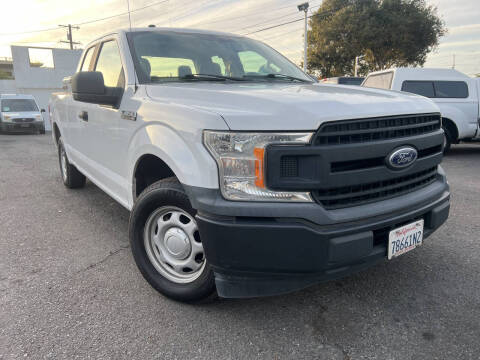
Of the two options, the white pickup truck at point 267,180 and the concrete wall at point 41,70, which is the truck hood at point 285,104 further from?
the concrete wall at point 41,70

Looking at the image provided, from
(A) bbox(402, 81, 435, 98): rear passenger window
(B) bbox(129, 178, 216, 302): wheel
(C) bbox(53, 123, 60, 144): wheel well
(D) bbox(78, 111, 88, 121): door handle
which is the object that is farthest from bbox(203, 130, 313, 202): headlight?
(A) bbox(402, 81, 435, 98): rear passenger window

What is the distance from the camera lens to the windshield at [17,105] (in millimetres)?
17484

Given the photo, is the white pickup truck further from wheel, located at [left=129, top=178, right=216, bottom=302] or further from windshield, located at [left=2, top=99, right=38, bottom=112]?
windshield, located at [left=2, top=99, right=38, bottom=112]

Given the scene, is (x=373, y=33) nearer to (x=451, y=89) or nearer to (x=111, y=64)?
(x=451, y=89)

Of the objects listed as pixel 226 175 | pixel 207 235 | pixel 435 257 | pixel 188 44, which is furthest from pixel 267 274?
pixel 188 44

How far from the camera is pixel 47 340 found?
208 centimetres

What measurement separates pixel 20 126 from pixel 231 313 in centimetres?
1818

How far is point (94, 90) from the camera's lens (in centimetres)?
275

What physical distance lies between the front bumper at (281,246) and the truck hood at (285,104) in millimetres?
422

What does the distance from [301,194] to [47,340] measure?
1634 millimetres

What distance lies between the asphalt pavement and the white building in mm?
27891

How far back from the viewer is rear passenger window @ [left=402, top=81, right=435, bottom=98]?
7.98 meters

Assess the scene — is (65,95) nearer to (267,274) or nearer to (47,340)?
(47,340)

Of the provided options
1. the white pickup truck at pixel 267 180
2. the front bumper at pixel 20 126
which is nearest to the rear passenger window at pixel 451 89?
the white pickup truck at pixel 267 180
